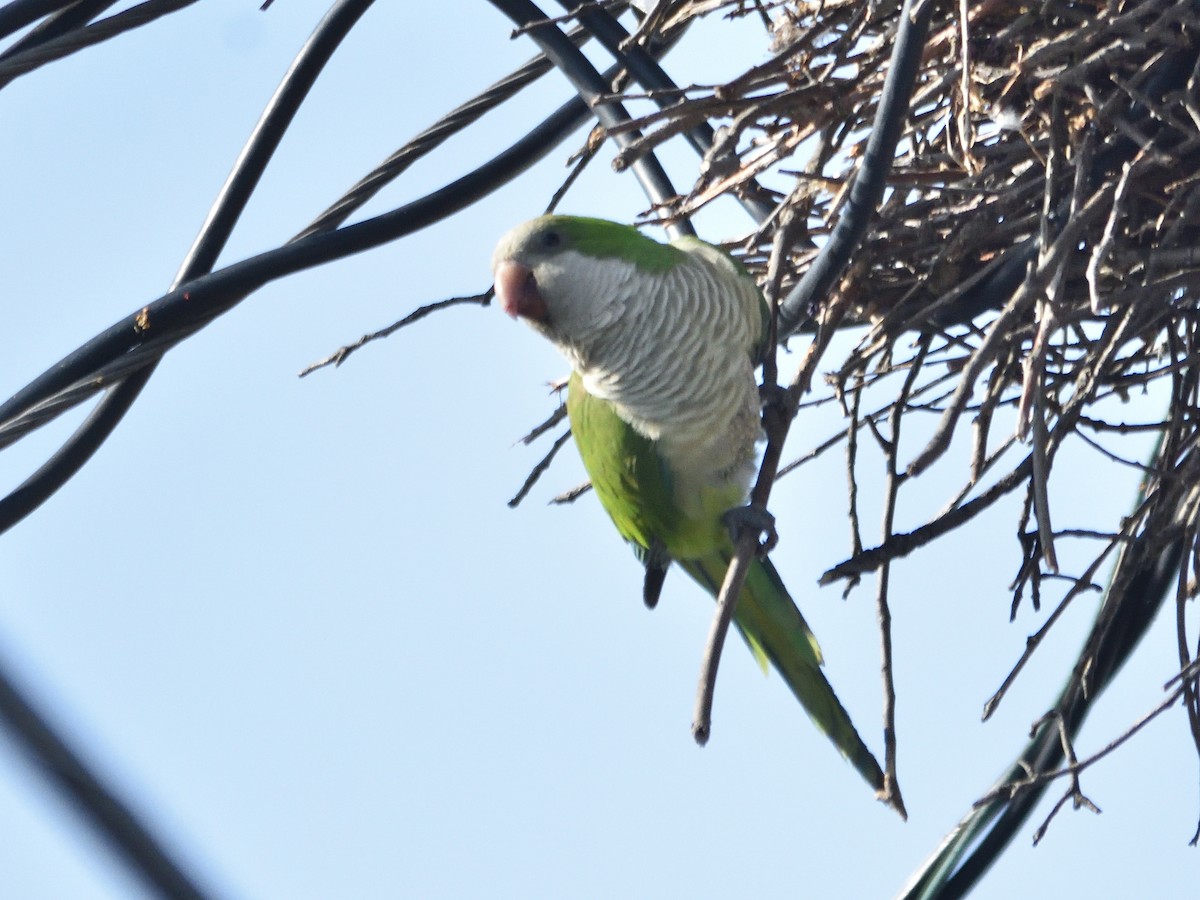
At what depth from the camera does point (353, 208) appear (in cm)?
218

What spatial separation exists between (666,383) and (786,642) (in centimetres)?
56

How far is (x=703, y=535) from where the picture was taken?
235cm

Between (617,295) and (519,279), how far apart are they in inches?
6.9

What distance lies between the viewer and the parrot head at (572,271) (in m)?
2.19

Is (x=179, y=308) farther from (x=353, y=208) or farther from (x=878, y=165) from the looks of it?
(x=878, y=165)

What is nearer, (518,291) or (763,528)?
(763,528)

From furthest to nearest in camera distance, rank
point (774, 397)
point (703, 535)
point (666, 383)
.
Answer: point (703, 535) → point (666, 383) → point (774, 397)

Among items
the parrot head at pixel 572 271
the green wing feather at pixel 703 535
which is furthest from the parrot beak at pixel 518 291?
the green wing feather at pixel 703 535

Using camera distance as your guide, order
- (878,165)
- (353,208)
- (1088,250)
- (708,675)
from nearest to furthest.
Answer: (708,675) < (878,165) < (1088,250) < (353,208)

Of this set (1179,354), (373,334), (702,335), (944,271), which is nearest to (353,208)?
(373,334)

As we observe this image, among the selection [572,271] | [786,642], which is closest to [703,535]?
[786,642]

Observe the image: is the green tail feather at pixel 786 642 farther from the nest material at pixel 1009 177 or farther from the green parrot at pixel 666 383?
the nest material at pixel 1009 177

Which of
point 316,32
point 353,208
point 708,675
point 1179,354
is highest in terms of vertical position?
point 316,32

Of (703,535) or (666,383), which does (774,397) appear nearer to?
(666,383)
